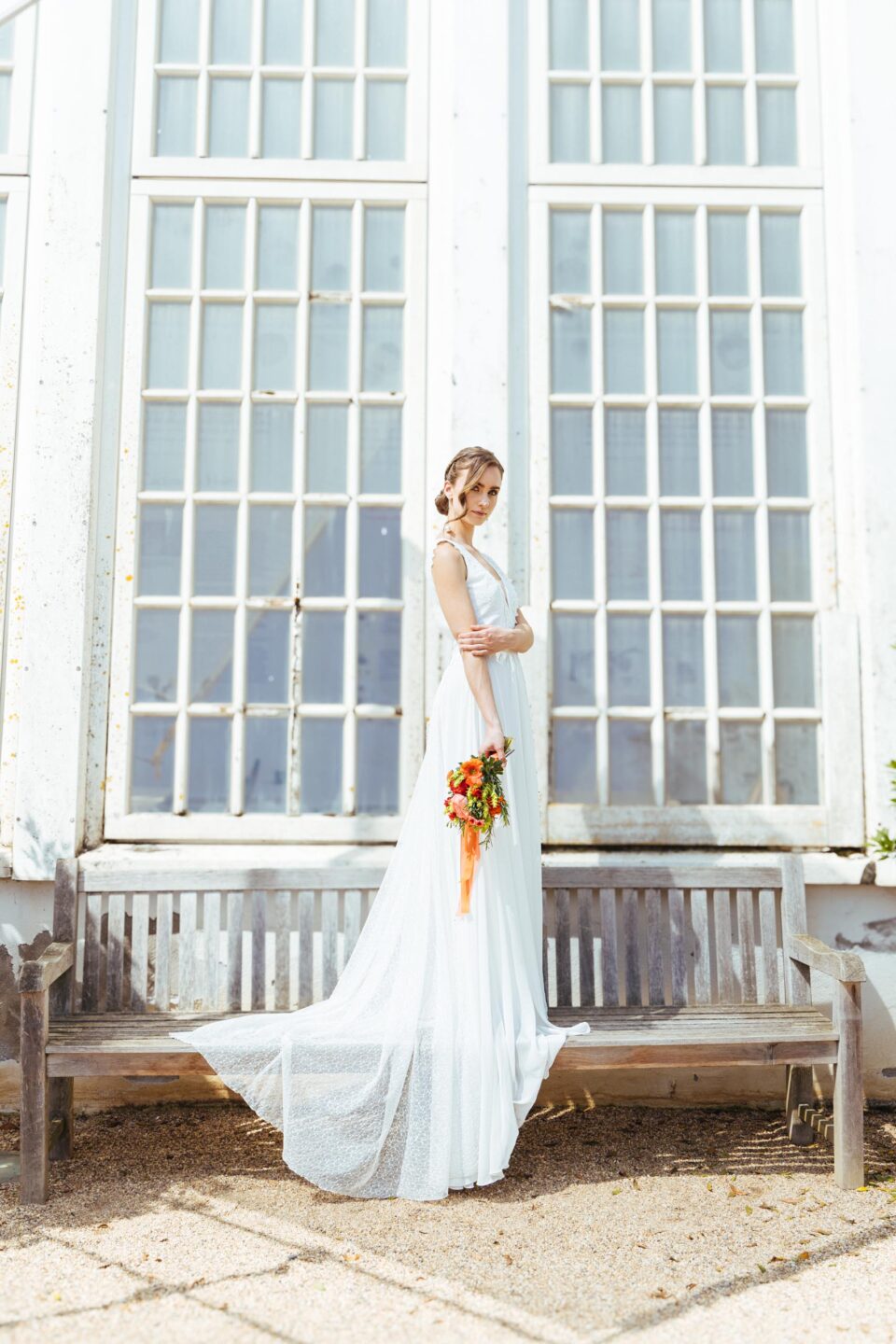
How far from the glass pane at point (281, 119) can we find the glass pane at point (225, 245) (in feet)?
0.90

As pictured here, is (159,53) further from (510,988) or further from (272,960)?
(510,988)

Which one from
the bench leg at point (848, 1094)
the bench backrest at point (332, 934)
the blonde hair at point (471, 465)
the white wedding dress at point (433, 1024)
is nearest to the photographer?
the white wedding dress at point (433, 1024)

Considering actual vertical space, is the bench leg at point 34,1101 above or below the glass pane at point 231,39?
below

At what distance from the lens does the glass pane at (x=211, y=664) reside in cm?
422

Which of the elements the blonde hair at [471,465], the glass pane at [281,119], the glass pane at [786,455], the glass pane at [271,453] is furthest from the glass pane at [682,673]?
the glass pane at [281,119]

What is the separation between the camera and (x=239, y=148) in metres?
4.39

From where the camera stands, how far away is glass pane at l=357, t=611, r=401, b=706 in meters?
4.22

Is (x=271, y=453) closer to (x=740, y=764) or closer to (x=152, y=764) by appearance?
(x=152, y=764)

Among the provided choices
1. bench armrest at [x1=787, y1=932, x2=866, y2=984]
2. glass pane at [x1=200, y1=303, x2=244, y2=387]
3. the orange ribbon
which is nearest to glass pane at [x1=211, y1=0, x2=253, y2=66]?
glass pane at [x1=200, y1=303, x2=244, y2=387]

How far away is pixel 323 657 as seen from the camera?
4.24 m

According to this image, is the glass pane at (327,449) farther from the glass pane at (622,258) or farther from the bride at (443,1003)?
the glass pane at (622,258)

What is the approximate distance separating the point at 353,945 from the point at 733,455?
240cm

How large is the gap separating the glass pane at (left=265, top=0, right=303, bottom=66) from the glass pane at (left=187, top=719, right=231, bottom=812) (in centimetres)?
271

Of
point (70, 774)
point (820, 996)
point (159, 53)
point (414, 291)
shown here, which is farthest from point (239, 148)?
point (820, 996)
